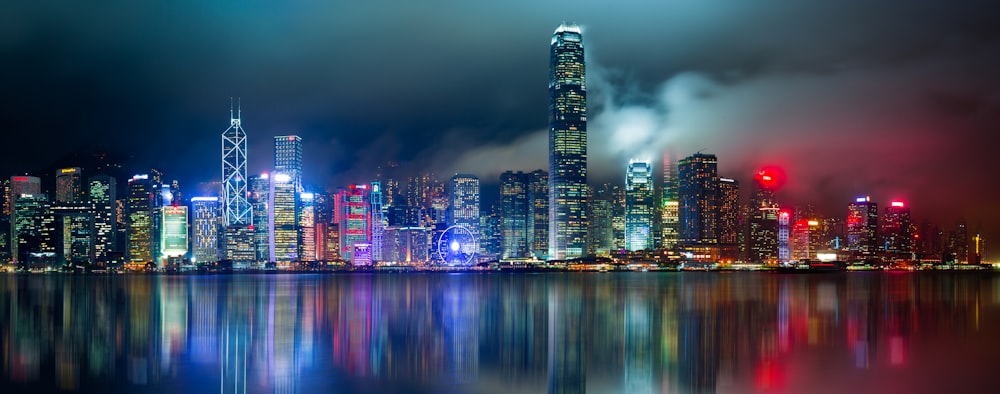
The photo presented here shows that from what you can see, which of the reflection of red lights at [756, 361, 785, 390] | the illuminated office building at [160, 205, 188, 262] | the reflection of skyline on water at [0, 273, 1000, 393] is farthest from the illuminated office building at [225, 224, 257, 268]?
the reflection of red lights at [756, 361, 785, 390]

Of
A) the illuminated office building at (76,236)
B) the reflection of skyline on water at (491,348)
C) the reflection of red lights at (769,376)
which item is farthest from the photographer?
the illuminated office building at (76,236)

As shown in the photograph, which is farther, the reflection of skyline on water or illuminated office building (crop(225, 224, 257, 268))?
illuminated office building (crop(225, 224, 257, 268))

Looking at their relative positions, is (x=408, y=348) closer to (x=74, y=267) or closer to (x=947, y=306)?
(x=947, y=306)

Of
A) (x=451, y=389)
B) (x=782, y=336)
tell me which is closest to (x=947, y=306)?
(x=782, y=336)

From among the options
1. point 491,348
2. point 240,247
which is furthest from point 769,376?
point 240,247

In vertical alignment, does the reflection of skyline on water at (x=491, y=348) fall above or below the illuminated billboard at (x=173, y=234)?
below

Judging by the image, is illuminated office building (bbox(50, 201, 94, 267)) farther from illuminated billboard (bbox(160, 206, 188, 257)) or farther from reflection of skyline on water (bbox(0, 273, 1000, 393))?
reflection of skyline on water (bbox(0, 273, 1000, 393))

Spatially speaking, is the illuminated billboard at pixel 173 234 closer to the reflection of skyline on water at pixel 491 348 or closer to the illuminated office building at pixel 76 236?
the illuminated office building at pixel 76 236

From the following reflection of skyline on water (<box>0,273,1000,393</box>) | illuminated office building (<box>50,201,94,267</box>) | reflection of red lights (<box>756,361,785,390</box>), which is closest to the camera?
reflection of red lights (<box>756,361,785,390</box>)

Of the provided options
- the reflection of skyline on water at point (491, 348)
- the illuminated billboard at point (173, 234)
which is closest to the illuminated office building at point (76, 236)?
the illuminated billboard at point (173, 234)
